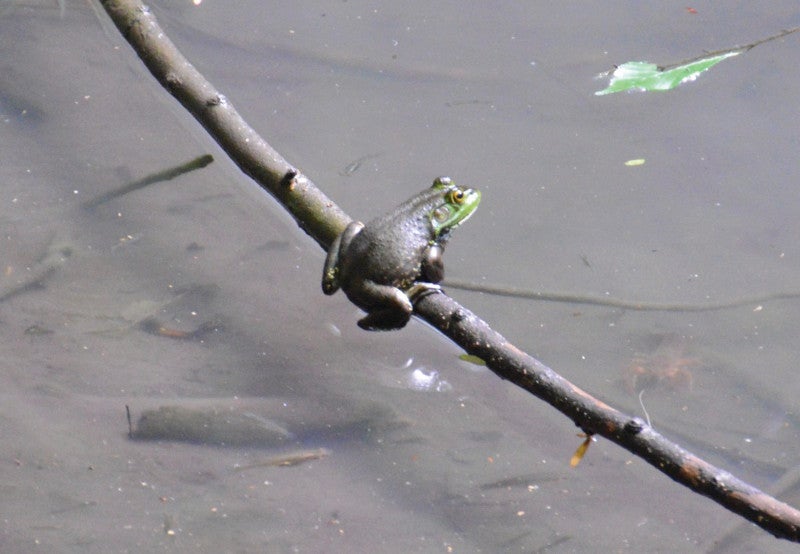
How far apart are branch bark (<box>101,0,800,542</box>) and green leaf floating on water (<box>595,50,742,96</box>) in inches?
33.5

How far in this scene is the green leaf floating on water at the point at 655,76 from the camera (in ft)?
7.45

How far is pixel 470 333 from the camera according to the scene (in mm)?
2346

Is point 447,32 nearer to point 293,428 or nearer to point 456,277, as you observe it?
point 456,277

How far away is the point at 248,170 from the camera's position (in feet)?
10.6

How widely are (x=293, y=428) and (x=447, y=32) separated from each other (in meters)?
3.42

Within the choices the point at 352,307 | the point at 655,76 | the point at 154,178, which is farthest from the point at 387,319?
the point at 154,178

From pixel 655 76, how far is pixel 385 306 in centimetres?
123

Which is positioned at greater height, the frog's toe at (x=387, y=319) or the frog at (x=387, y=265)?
the frog at (x=387, y=265)

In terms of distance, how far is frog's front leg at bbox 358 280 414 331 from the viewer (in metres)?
2.83

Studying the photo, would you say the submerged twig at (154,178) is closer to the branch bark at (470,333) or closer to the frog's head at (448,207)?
the branch bark at (470,333)

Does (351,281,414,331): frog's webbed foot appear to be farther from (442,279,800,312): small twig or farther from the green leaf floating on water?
(442,279,800,312): small twig

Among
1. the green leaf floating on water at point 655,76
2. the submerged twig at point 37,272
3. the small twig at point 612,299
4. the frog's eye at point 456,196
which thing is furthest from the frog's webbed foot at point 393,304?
the submerged twig at point 37,272

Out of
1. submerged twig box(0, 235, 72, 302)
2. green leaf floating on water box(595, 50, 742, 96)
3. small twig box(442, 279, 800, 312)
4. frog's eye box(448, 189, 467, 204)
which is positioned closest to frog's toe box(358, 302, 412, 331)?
frog's eye box(448, 189, 467, 204)

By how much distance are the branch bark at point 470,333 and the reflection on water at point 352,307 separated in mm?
976
